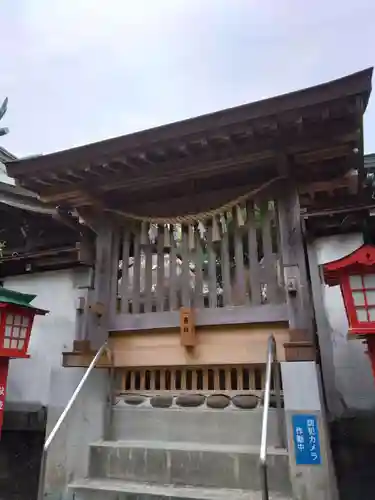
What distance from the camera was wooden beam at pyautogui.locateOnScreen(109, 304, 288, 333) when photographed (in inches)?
170

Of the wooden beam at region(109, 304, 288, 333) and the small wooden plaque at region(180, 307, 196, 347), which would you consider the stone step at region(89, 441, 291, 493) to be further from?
the wooden beam at region(109, 304, 288, 333)

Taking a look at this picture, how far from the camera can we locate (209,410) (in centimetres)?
436

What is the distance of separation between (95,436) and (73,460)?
33cm

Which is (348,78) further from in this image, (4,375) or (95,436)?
(4,375)

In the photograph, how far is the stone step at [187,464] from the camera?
3846mm

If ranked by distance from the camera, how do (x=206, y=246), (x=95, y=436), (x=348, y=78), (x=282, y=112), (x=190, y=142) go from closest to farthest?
(x=348, y=78)
(x=282, y=112)
(x=190, y=142)
(x=95, y=436)
(x=206, y=246)

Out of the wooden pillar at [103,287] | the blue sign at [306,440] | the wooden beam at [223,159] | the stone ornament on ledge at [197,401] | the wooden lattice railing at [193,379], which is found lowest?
the blue sign at [306,440]

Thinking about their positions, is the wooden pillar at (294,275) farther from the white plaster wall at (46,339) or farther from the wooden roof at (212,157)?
the white plaster wall at (46,339)

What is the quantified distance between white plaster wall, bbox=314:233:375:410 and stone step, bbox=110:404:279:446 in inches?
51.3

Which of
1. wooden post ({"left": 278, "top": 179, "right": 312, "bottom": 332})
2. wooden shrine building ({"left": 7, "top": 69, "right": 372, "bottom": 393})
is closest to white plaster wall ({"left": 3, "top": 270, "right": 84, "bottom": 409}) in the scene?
wooden shrine building ({"left": 7, "top": 69, "right": 372, "bottom": 393})

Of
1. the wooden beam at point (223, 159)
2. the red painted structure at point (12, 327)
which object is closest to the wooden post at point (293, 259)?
the wooden beam at point (223, 159)

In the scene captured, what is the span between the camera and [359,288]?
3.79 meters

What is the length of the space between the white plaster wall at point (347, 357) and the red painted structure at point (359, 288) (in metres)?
1.23

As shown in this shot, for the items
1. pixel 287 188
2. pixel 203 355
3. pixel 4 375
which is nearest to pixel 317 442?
pixel 203 355
